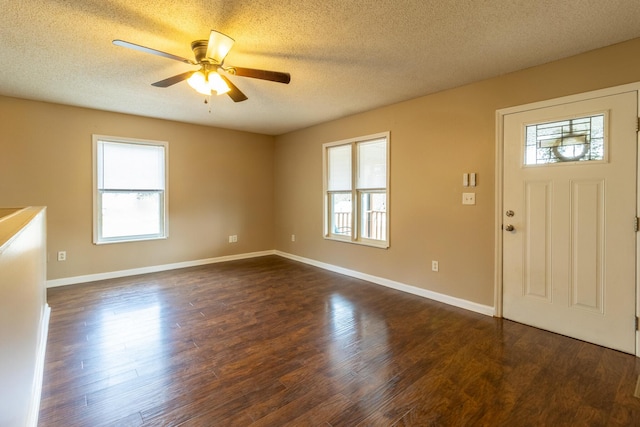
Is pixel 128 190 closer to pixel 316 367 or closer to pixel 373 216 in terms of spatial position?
pixel 373 216

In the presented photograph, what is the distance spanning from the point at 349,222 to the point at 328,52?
2745 mm

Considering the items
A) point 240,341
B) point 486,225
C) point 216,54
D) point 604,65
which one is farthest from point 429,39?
point 240,341

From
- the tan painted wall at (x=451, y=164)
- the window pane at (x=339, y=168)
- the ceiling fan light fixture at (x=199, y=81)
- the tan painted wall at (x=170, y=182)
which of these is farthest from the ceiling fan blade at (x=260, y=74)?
the tan painted wall at (x=170, y=182)

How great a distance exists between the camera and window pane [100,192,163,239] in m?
4.41

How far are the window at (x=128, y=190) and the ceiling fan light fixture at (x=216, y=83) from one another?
9.23 ft

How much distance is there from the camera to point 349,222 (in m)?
4.80

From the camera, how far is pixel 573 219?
8.46ft

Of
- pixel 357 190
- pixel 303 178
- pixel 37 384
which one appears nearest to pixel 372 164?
pixel 357 190

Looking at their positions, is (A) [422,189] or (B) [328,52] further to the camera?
(A) [422,189]

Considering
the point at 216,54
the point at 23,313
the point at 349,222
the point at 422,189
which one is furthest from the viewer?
the point at 349,222

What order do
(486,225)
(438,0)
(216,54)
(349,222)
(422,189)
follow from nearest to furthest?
1. (438,0)
2. (216,54)
3. (486,225)
4. (422,189)
5. (349,222)

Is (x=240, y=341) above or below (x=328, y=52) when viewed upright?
below

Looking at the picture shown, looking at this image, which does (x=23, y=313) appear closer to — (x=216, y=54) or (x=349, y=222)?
(x=216, y=54)

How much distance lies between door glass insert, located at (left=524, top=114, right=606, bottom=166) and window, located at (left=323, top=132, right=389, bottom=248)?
1647 millimetres
